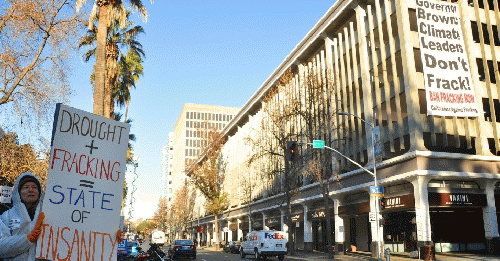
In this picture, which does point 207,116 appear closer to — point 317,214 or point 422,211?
point 317,214

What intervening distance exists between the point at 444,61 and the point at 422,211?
1001 centimetres

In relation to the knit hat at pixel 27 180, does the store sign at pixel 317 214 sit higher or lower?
lower

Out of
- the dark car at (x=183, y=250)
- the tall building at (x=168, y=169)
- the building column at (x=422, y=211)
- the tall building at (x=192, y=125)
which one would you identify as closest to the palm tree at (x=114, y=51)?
the dark car at (x=183, y=250)

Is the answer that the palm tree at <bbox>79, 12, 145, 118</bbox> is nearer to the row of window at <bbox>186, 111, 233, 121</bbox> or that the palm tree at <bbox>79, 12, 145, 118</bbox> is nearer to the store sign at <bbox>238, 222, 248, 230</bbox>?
the store sign at <bbox>238, 222, 248, 230</bbox>

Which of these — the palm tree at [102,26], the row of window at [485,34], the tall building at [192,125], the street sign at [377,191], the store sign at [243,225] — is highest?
the tall building at [192,125]

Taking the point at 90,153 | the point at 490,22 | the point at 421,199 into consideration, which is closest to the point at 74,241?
the point at 90,153

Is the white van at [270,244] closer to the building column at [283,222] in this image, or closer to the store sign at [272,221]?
the building column at [283,222]

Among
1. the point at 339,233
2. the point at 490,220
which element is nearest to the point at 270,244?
the point at 339,233

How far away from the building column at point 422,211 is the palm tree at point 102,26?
1921 cm

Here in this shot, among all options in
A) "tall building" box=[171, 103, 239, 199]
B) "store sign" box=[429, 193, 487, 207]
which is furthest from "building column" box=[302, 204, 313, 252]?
"tall building" box=[171, 103, 239, 199]

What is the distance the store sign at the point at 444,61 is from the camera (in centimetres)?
2698

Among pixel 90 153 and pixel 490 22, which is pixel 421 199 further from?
pixel 90 153

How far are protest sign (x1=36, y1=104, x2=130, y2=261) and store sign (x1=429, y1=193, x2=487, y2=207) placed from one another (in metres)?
25.7

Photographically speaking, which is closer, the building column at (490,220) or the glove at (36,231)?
the glove at (36,231)
